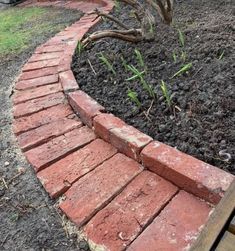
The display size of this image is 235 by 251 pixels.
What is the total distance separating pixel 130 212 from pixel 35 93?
1002mm

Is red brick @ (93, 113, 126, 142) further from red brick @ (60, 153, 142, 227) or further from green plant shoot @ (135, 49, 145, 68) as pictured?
green plant shoot @ (135, 49, 145, 68)

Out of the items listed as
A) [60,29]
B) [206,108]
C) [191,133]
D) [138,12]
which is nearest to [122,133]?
[191,133]

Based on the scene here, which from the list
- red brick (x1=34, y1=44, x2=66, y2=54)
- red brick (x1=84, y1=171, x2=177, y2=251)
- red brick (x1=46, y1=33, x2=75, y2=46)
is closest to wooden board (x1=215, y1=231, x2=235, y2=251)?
red brick (x1=84, y1=171, x2=177, y2=251)

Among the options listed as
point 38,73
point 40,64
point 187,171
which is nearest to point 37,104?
point 38,73

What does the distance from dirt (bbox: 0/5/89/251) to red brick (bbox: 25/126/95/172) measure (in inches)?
1.9

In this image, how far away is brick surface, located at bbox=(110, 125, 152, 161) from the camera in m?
1.46

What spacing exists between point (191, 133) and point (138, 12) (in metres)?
1.16

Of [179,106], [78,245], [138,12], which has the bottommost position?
[78,245]

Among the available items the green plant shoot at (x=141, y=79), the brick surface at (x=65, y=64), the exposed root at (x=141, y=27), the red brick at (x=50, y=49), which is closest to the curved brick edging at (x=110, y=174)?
the brick surface at (x=65, y=64)

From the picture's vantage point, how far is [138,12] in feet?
7.77

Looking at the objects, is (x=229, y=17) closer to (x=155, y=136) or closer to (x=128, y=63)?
→ (x=128, y=63)

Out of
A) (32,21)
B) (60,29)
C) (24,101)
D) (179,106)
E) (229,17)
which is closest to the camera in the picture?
(179,106)

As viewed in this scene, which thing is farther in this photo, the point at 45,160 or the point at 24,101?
the point at 24,101

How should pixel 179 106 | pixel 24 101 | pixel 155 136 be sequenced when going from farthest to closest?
pixel 24 101 < pixel 179 106 < pixel 155 136
